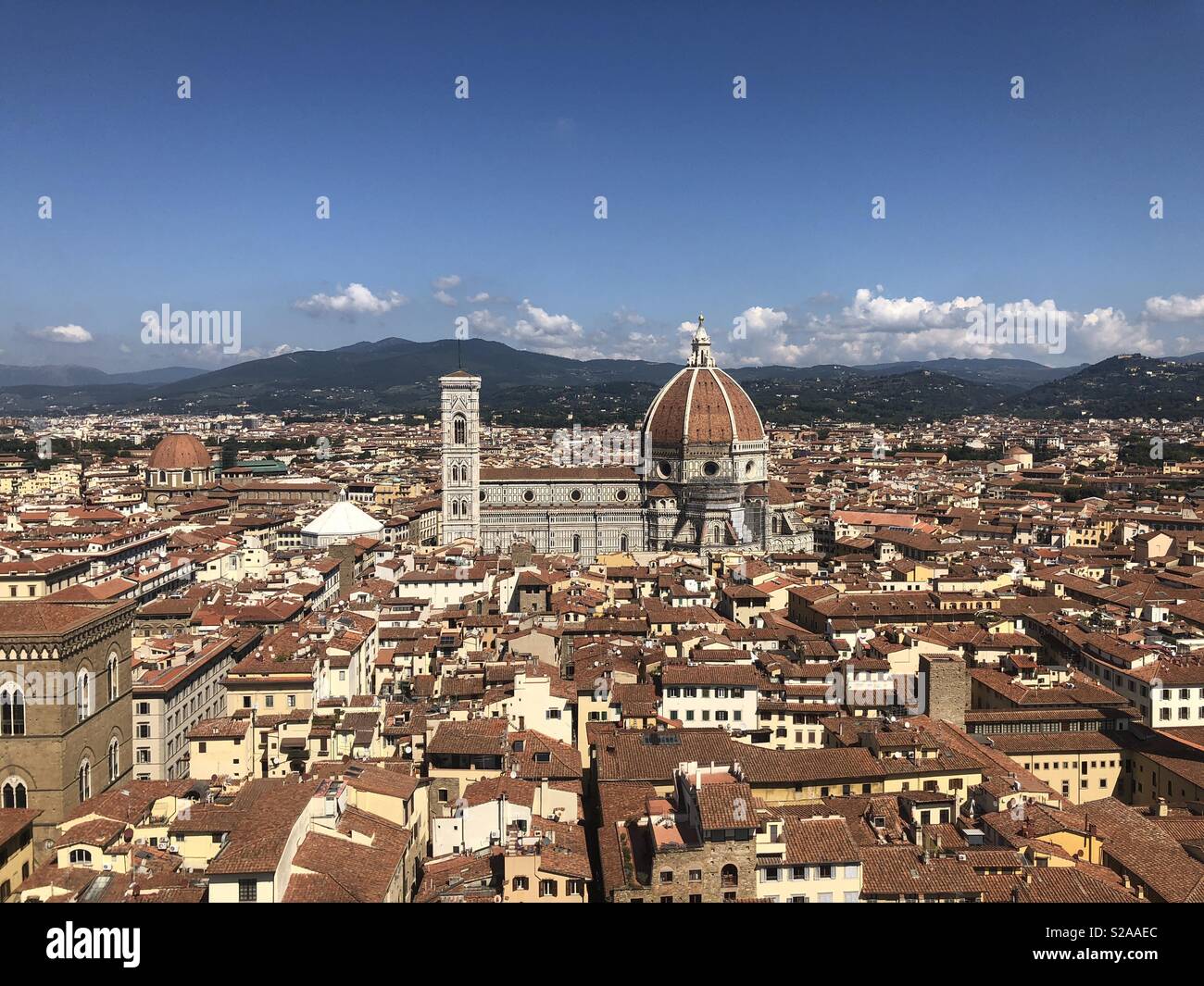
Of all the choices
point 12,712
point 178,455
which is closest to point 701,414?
point 178,455

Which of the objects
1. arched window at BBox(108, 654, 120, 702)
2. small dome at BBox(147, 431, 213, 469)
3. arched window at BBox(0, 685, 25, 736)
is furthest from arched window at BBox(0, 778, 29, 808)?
small dome at BBox(147, 431, 213, 469)

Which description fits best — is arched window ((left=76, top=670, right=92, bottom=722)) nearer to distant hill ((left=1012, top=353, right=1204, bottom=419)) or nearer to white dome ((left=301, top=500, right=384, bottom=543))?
white dome ((left=301, top=500, right=384, bottom=543))

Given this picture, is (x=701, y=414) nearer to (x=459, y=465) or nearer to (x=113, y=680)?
(x=459, y=465)

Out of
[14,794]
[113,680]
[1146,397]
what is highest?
[1146,397]

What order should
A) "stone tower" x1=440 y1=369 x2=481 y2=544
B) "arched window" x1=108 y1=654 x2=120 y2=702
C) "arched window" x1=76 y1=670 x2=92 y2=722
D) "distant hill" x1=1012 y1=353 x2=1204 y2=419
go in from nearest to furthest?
"arched window" x1=76 y1=670 x2=92 y2=722 < "arched window" x1=108 y1=654 x2=120 y2=702 < "stone tower" x1=440 y1=369 x2=481 y2=544 < "distant hill" x1=1012 y1=353 x2=1204 y2=419

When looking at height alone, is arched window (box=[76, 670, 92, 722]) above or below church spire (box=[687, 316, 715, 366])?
below
